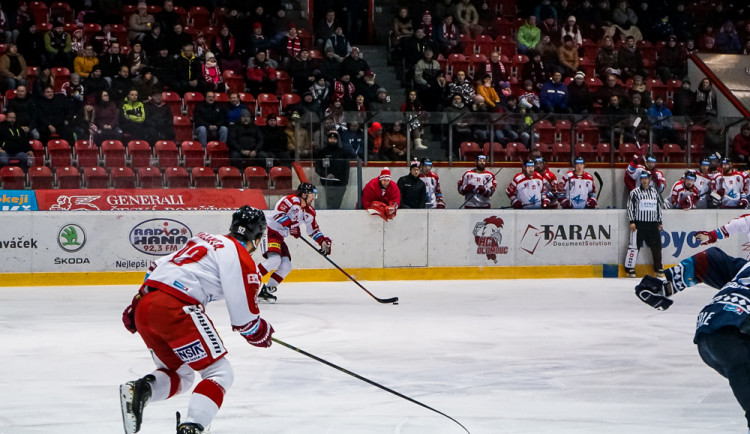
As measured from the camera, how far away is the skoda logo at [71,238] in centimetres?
1212

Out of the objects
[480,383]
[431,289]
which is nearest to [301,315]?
[431,289]

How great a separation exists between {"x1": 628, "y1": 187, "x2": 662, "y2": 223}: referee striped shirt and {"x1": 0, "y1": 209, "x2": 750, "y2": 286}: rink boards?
310 millimetres

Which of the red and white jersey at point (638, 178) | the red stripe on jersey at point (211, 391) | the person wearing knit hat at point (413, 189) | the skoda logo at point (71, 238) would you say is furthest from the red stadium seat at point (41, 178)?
the red stripe on jersey at point (211, 391)

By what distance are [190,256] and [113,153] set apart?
8350mm

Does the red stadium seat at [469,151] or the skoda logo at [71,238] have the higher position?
the red stadium seat at [469,151]

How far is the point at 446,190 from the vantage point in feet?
47.9

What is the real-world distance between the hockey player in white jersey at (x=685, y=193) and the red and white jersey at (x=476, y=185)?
2.86 meters

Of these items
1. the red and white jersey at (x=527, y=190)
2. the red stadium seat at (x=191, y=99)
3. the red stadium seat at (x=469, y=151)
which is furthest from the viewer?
the red stadium seat at (x=469, y=151)

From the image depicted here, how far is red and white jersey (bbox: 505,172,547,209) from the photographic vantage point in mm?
14211

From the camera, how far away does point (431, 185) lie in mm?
14008

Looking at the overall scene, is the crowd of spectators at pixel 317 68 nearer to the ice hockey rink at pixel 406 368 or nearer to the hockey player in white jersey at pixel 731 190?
the hockey player in white jersey at pixel 731 190

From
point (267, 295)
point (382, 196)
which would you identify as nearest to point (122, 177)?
point (267, 295)

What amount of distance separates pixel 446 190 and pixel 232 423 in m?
9.88

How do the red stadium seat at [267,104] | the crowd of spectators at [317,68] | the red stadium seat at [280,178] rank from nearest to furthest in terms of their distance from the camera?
1. the red stadium seat at [280,178]
2. the crowd of spectators at [317,68]
3. the red stadium seat at [267,104]
